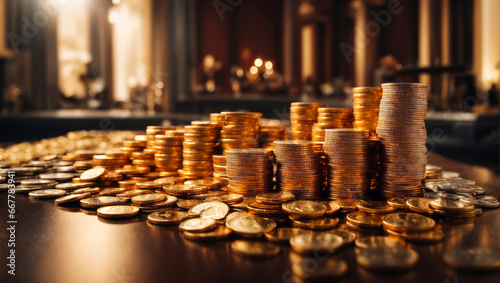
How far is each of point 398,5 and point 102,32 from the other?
6485mm

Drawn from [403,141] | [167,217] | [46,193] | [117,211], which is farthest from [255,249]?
[46,193]

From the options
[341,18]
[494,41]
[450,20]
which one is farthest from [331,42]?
[494,41]

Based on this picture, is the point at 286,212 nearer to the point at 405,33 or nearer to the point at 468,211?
the point at 468,211

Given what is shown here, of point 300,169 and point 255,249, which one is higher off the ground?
point 300,169

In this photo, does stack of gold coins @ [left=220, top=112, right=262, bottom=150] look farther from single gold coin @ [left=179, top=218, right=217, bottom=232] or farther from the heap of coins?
single gold coin @ [left=179, top=218, right=217, bottom=232]

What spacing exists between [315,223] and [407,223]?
0.66 ft

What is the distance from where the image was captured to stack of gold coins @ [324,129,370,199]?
1.11 m

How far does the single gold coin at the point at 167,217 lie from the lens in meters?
0.93

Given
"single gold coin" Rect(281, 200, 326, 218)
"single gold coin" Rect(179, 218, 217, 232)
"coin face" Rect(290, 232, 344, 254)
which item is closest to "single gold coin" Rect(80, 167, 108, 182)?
"single gold coin" Rect(179, 218, 217, 232)

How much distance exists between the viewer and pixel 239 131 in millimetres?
1441

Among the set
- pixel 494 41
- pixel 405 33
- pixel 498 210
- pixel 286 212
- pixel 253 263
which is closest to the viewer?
pixel 253 263

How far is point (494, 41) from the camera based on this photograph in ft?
17.7

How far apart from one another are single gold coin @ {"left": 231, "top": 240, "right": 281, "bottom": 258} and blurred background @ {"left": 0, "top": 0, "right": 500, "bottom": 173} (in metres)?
3.58

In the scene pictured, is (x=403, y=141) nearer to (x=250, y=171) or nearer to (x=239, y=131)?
(x=250, y=171)
